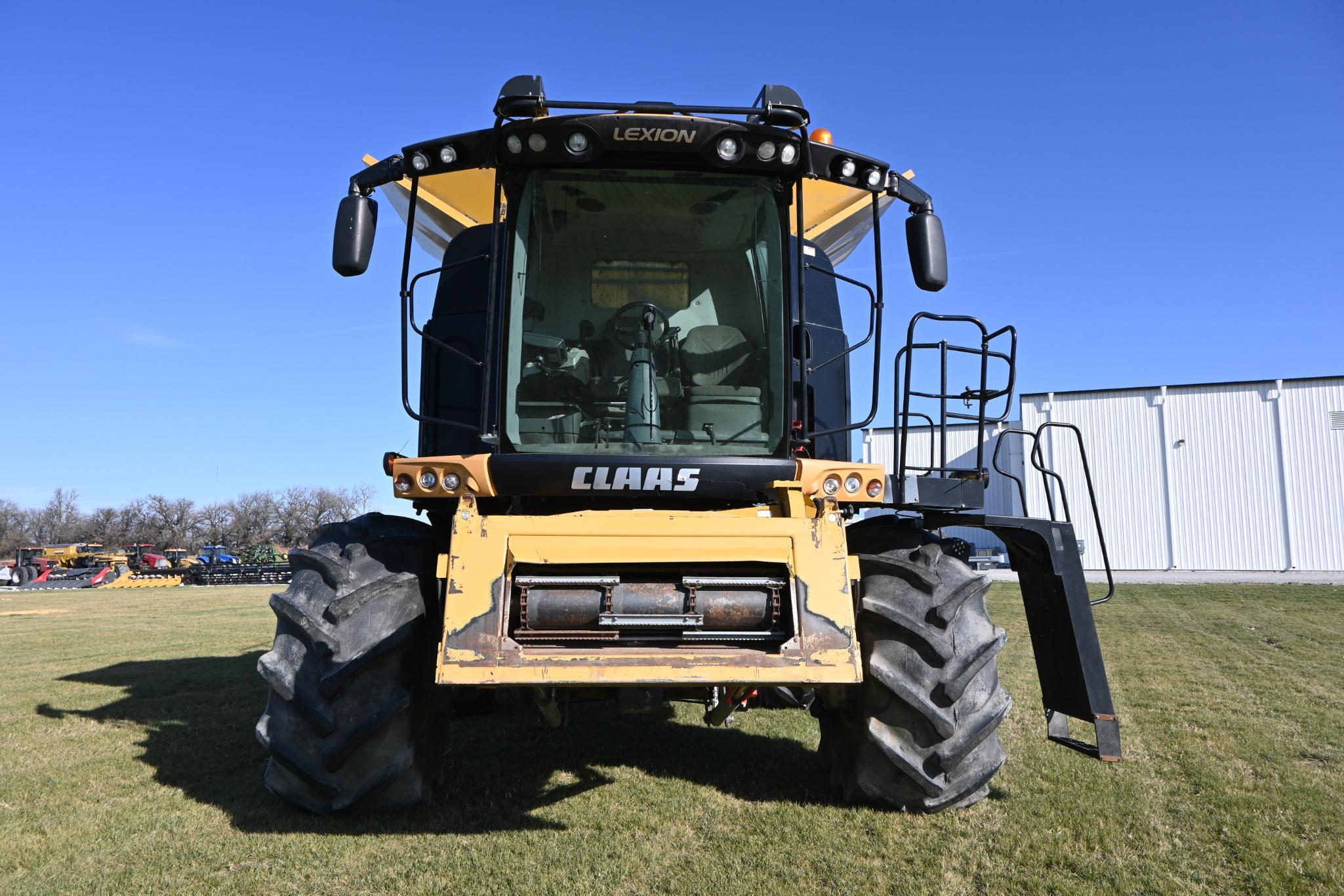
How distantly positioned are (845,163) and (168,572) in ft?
139

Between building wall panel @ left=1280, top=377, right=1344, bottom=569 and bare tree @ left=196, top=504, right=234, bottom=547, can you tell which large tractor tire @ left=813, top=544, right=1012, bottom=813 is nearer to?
building wall panel @ left=1280, top=377, right=1344, bottom=569

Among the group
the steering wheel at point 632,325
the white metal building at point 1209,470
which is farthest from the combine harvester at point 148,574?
the steering wheel at point 632,325

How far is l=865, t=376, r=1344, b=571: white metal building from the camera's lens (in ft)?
104

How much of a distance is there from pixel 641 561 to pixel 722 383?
1211 millimetres

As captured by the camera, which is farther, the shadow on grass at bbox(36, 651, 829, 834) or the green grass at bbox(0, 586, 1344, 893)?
the shadow on grass at bbox(36, 651, 829, 834)

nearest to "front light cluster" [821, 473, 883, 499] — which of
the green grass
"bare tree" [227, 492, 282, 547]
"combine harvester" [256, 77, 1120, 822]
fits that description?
"combine harvester" [256, 77, 1120, 822]

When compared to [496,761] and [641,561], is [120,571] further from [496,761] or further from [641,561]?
[641,561]

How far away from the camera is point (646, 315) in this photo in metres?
4.89

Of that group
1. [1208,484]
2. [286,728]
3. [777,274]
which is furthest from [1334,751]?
[1208,484]

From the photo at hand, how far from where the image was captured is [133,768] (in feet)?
17.6

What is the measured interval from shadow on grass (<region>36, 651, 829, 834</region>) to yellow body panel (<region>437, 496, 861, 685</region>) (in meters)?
1.03

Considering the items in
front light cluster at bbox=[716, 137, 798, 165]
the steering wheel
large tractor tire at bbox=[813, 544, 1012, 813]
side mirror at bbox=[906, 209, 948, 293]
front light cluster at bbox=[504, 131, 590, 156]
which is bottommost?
large tractor tire at bbox=[813, 544, 1012, 813]

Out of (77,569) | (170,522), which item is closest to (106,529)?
(170,522)

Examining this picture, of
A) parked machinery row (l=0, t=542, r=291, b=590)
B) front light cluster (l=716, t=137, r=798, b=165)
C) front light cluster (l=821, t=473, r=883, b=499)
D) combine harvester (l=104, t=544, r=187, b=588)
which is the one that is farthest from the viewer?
parked machinery row (l=0, t=542, r=291, b=590)
